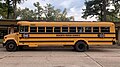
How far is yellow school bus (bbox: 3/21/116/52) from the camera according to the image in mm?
21406

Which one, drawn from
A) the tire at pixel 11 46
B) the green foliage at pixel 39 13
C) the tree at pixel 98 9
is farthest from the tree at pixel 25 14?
the tire at pixel 11 46

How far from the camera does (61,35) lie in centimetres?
2161

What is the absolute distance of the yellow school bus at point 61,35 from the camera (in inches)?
843

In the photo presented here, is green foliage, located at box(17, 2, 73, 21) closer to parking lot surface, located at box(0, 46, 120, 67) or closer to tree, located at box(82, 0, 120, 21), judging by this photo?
tree, located at box(82, 0, 120, 21)

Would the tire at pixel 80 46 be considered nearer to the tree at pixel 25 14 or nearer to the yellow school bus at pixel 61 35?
the yellow school bus at pixel 61 35

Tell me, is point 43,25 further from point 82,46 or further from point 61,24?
point 82,46

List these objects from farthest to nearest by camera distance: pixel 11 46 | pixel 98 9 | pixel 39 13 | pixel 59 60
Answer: pixel 39 13, pixel 98 9, pixel 11 46, pixel 59 60

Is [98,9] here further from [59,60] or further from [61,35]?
[59,60]

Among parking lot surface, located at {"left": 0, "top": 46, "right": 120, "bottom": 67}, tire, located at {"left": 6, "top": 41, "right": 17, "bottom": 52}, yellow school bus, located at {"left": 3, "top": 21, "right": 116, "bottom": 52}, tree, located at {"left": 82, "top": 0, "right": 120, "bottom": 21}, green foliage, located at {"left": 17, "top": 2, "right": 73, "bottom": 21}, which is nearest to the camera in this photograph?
parking lot surface, located at {"left": 0, "top": 46, "right": 120, "bottom": 67}

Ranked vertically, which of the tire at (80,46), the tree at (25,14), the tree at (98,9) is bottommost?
the tire at (80,46)

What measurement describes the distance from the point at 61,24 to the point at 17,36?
3.93 m

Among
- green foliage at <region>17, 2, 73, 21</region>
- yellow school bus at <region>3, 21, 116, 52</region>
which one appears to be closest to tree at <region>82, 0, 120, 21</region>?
yellow school bus at <region>3, 21, 116, 52</region>

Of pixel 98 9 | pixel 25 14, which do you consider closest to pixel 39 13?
pixel 25 14

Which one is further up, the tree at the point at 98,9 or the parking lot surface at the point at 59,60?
the tree at the point at 98,9
